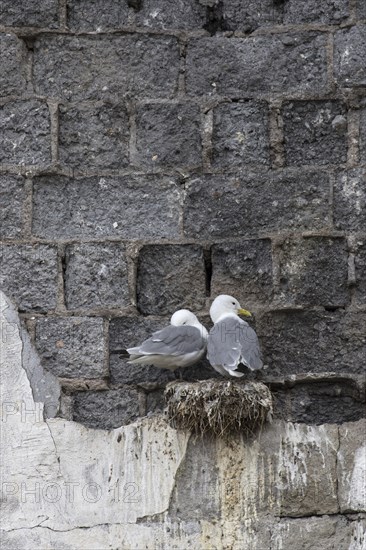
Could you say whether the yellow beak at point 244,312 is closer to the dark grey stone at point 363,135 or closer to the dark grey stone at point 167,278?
the dark grey stone at point 167,278

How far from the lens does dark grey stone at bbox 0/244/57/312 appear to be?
490 centimetres

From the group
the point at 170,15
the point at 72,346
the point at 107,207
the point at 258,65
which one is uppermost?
the point at 170,15

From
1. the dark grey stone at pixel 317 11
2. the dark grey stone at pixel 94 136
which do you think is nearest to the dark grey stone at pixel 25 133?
the dark grey stone at pixel 94 136

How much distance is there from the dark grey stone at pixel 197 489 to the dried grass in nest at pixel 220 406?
0.10 m

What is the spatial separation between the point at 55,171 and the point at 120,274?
48 cm

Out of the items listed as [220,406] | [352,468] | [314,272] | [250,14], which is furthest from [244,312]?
[250,14]

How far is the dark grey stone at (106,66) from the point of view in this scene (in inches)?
201

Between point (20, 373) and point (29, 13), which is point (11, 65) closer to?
point (29, 13)

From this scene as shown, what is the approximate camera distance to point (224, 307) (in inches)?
188

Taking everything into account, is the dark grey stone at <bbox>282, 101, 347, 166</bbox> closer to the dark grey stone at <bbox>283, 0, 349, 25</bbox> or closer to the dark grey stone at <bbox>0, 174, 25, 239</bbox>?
the dark grey stone at <bbox>283, 0, 349, 25</bbox>

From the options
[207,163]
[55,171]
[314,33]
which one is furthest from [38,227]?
[314,33]

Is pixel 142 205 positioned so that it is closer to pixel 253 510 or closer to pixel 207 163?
pixel 207 163

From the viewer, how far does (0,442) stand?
4.72m

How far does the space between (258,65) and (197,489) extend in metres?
1.69
